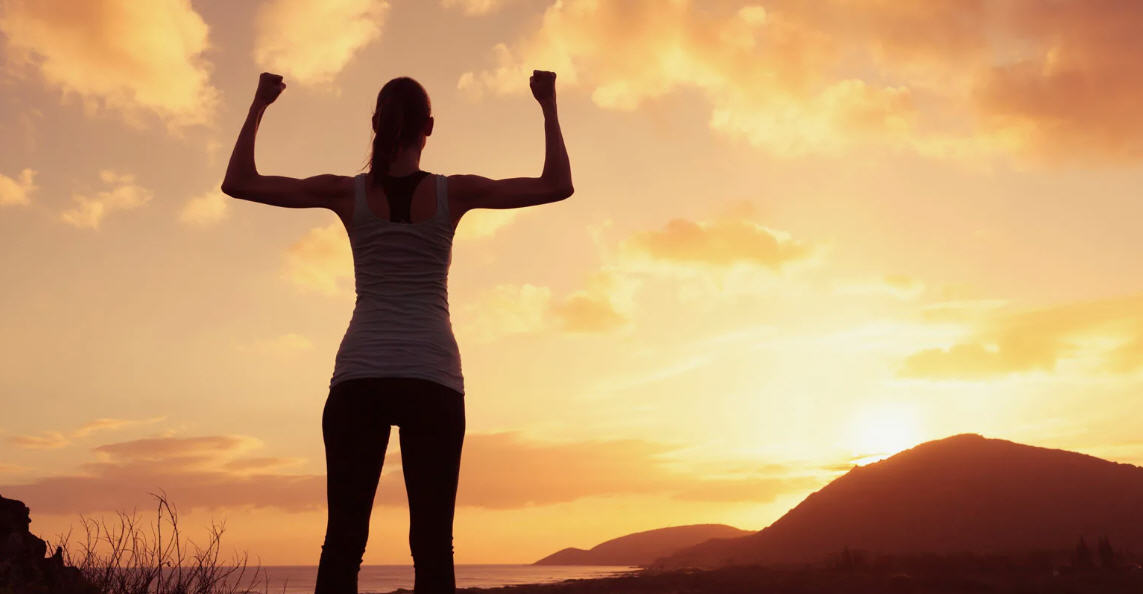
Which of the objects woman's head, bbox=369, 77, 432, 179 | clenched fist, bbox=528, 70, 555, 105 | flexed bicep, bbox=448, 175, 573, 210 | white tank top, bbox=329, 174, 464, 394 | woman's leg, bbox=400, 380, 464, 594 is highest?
clenched fist, bbox=528, 70, 555, 105

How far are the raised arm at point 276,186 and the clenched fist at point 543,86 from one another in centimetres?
77

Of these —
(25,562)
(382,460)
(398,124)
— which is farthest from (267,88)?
(25,562)

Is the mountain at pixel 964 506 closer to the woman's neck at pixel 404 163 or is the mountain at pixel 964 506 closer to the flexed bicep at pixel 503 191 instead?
the flexed bicep at pixel 503 191

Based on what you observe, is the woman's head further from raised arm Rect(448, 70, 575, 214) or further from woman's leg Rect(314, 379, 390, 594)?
woman's leg Rect(314, 379, 390, 594)

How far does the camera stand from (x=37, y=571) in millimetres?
11281

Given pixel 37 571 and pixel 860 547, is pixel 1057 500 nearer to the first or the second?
pixel 860 547

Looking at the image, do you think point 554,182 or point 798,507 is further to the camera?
point 798,507

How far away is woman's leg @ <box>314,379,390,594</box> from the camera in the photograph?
275cm

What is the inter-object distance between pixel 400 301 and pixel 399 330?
0.11 meters

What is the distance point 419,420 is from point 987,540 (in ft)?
457

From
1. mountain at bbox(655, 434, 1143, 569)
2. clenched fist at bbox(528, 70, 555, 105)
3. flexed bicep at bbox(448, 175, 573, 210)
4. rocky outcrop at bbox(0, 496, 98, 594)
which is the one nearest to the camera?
flexed bicep at bbox(448, 175, 573, 210)

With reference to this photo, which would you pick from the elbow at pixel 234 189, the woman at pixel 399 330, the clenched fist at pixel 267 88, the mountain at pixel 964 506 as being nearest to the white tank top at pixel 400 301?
the woman at pixel 399 330

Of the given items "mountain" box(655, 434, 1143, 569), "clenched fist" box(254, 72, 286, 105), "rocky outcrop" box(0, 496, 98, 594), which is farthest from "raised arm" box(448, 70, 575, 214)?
"mountain" box(655, 434, 1143, 569)

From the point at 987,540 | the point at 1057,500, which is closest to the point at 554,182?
the point at 987,540
